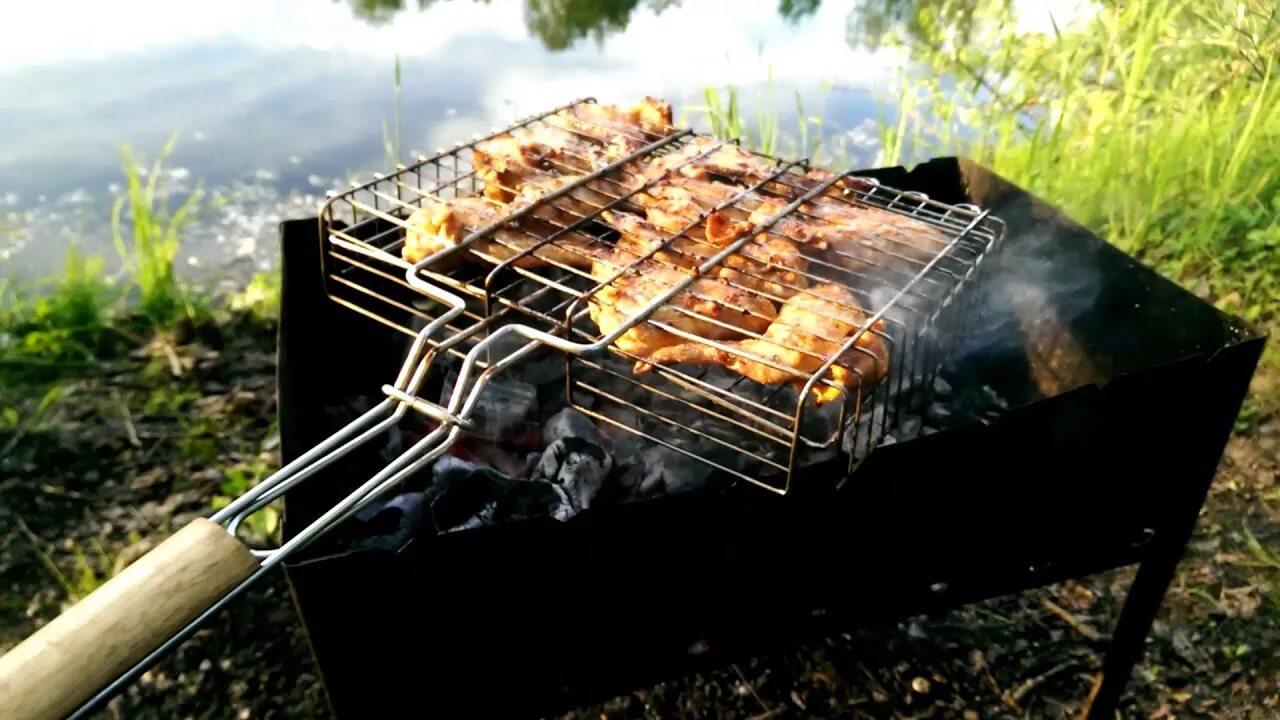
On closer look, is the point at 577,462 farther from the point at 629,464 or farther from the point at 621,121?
the point at 621,121

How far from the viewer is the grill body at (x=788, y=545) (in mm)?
1535

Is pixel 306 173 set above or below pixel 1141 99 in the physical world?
below

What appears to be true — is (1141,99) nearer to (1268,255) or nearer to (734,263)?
(1268,255)

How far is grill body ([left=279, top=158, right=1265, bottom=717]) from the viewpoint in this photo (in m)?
1.54

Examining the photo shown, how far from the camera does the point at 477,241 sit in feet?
6.35

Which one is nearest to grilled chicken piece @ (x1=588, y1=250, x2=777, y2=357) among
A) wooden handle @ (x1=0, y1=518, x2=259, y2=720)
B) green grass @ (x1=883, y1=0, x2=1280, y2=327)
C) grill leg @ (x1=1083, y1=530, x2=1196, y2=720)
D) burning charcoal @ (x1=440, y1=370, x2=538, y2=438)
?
burning charcoal @ (x1=440, y1=370, x2=538, y2=438)

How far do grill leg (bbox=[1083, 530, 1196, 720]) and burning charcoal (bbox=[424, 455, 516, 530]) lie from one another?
1390mm

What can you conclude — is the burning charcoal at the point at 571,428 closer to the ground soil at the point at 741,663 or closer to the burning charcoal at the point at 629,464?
the burning charcoal at the point at 629,464

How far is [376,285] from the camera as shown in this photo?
238cm

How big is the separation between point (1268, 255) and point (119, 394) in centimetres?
420

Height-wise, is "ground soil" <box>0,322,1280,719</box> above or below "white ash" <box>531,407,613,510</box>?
below

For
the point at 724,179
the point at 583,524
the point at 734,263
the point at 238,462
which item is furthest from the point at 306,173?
the point at 583,524

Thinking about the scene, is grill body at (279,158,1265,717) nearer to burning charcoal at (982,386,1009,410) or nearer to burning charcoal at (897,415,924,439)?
burning charcoal at (982,386,1009,410)

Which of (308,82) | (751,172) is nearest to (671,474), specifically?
(751,172)
